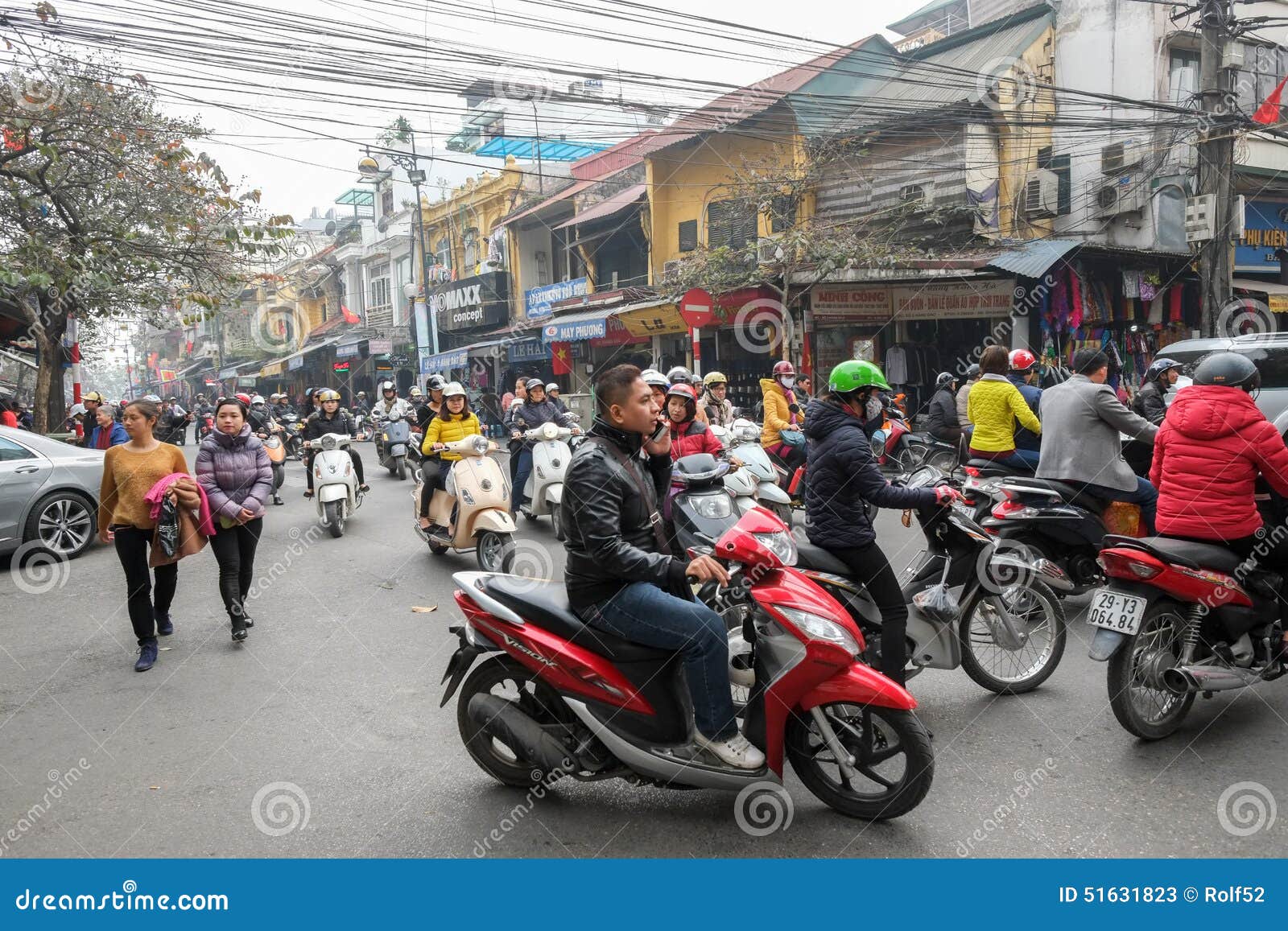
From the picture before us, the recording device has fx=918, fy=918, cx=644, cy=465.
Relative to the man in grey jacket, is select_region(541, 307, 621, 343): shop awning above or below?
above

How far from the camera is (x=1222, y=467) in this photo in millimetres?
3979

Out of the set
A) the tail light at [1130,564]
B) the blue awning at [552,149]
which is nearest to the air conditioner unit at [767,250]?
the blue awning at [552,149]

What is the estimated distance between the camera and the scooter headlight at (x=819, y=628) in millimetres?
3080

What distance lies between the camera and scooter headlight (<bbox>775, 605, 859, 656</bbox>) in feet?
10.1

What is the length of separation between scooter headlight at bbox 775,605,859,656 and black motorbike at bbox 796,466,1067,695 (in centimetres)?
89

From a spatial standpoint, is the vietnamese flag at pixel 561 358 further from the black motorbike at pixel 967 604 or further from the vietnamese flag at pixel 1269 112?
the black motorbike at pixel 967 604

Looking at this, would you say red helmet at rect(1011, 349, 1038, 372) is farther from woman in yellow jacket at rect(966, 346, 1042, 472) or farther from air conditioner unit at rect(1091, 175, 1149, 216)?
air conditioner unit at rect(1091, 175, 1149, 216)

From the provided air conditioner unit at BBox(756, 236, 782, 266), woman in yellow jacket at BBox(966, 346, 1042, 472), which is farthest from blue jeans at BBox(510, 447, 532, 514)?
air conditioner unit at BBox(756, 236, 782, 266)

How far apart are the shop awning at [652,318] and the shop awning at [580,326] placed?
461 millimetres

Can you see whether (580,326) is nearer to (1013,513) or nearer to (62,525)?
(62,525)

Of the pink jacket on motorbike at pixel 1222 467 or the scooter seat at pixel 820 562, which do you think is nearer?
the pink jacket on motorbike at pixel 1222 467

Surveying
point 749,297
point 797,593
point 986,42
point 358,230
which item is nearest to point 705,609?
point 797,593

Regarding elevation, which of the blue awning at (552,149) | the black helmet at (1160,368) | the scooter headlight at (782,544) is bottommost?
the scooter headlight at (782,544)

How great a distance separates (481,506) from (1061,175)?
15.7 meters
